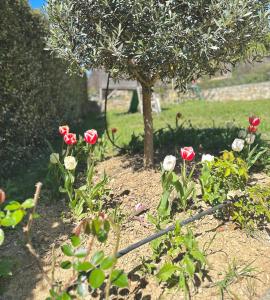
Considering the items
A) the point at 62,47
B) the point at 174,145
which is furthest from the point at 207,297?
the point at 174,145

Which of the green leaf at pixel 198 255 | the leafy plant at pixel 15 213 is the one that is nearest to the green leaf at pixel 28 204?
the leafy plant at pixel 15 213

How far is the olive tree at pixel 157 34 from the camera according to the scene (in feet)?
12.1

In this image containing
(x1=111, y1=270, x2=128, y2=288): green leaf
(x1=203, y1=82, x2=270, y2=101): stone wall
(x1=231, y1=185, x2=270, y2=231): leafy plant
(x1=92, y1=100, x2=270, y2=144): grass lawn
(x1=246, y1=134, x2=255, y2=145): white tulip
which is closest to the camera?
(x1=111, y1=270, x2=128, y2=288): green leaf

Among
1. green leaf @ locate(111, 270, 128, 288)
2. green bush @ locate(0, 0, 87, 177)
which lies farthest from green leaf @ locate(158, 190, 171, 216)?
green bush @ locate(0, 0, 87, 177)

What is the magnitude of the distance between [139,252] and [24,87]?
16.1 ft

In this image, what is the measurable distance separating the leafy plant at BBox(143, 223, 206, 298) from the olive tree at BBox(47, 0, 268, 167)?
5.40 ft

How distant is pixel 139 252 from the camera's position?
10.8ft

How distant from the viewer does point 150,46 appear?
380cm

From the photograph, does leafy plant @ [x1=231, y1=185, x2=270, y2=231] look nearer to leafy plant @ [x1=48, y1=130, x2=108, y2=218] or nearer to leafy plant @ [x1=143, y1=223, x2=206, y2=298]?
leafy plant @ [x1=143, y1=223, x2=206, y2=298]

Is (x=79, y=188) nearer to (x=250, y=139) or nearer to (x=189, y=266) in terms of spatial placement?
(x=189, y=266)

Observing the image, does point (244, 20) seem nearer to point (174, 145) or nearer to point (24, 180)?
point (174, 145)

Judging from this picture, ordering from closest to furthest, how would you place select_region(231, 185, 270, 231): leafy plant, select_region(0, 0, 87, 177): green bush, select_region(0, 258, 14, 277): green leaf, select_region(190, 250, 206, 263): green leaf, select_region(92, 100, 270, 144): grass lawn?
select_region(0, 258, 14, 277): green leaf < select_region(190, 250, 206, 263): green leaf < select_region(231, 185, 270, 231): leafy plant < select_region(0, 0, 87, 177): green bush < select_region(92, 100, 270, 144): grass lawn

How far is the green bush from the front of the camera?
6.43 meters

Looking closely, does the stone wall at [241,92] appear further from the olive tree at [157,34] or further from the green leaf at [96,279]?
the green leaf at [96,279]
